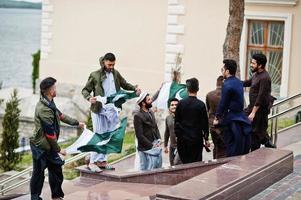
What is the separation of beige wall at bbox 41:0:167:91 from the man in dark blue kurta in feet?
41.6

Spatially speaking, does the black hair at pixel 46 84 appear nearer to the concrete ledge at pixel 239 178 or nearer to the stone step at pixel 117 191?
the stone step at pixel 117 191

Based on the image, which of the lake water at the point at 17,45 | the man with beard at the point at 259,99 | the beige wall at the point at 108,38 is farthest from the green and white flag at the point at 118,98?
the lake water at the point at 17,45

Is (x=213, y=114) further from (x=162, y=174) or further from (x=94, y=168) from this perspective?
(x=94, y=168)

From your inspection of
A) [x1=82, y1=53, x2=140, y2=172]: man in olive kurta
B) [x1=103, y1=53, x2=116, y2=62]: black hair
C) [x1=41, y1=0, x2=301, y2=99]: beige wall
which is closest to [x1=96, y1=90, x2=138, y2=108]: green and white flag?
[x1=82, y1=53, x2=140, y2=172]: man in olive kurta

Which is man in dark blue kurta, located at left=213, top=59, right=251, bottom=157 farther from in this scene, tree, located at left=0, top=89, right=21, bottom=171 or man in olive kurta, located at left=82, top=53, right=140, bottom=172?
tree, located at left=0, top=89, right=21, bottom=171

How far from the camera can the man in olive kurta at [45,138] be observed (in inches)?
413

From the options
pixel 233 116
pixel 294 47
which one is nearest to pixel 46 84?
pixel 233 116

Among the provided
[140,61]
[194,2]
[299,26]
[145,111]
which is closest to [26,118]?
[140,61]

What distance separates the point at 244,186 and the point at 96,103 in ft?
8.98

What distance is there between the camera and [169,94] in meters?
13.2

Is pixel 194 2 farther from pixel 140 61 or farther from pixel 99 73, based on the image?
pixel 99 73

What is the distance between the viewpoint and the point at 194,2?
23.4 m

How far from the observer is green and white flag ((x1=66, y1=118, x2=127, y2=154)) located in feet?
38.9

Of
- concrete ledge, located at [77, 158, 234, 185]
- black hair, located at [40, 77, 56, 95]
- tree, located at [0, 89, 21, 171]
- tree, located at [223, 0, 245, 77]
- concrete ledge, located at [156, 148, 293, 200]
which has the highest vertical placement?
tree, located at [223, 0, 245, 77]
